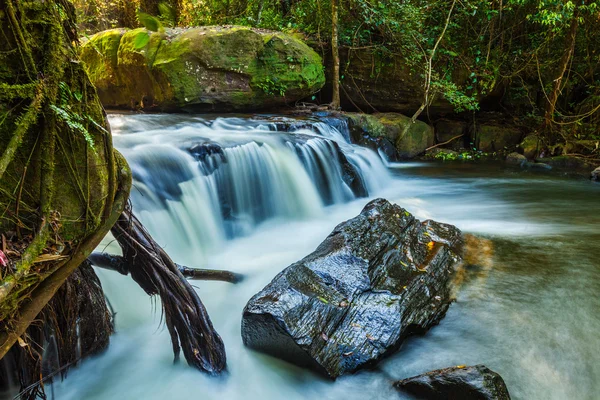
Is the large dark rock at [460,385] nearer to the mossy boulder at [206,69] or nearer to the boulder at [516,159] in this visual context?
the mossy boulder at [206,69]

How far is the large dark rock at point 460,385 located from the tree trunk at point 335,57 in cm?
825

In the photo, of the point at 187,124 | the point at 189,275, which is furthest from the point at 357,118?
the point at 189,275

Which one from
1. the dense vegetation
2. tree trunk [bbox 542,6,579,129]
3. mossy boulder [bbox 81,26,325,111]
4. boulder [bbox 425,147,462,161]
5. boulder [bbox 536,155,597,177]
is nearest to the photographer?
mossy boulder [bbox 81,26,325,111]

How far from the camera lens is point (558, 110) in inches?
414

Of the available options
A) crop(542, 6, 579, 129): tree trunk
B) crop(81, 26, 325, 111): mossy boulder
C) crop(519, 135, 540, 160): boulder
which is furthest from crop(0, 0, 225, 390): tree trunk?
crop(519, 135, 540, 160): boulder

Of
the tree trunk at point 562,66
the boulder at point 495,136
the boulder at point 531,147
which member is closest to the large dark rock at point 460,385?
the tree trunk at point 562,66

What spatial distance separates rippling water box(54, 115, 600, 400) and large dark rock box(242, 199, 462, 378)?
137 millimetres

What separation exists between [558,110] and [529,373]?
986cm

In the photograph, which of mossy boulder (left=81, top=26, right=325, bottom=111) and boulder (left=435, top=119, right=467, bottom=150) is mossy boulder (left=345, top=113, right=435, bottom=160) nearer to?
boulder (left=435, top=119, right=467, bottom=150)

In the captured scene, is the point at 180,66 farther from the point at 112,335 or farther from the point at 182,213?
the point at 112,335

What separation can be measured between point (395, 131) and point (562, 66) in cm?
381

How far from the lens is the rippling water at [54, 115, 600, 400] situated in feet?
9.07

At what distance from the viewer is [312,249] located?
15.9 feet

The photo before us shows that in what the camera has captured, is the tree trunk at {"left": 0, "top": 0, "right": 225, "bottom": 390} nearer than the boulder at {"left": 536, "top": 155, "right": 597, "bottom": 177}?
Yes
